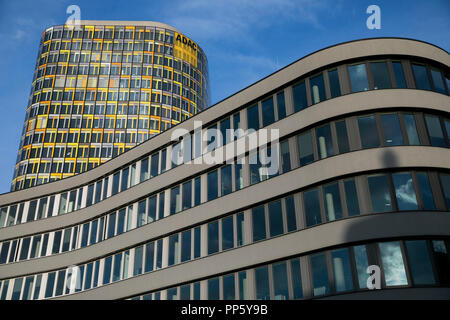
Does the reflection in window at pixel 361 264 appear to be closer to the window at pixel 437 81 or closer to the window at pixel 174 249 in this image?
the window at pixel 437 81

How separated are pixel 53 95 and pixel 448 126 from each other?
2916 inches

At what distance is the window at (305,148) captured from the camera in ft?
82.6

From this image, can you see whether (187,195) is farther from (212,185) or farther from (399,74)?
(399,74)

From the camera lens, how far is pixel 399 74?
25328 millimetres

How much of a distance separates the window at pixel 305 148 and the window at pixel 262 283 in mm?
6149

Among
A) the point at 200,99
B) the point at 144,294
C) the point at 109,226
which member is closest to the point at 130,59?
the point at 200,99

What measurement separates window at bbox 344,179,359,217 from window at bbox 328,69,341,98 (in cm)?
522

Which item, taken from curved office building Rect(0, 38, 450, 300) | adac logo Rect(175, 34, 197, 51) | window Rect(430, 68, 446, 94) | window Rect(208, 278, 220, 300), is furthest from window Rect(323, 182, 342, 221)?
adac logo Rect(175, 34, 197, 51)

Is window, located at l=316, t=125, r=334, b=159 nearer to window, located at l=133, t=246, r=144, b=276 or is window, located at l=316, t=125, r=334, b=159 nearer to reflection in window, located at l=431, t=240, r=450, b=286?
reflection in window, located at l=431, t=240, r=450, b=286

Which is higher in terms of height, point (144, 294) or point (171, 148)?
point (171, 148)

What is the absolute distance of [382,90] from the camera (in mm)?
24500

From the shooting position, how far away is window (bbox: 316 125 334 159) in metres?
24.5

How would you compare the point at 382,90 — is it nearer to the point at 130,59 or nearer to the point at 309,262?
the point at 309,262

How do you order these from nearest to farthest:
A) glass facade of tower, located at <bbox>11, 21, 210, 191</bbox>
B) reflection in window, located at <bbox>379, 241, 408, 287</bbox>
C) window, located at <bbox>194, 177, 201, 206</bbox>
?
reflection in window, located at <bbox>379, 241, 408, 287</bbox> → window, located at <bbox>194, 177, 201, 206</bbox> → glass facade of tower, located at <bbox>11, 21, 210, 191</bbox>
